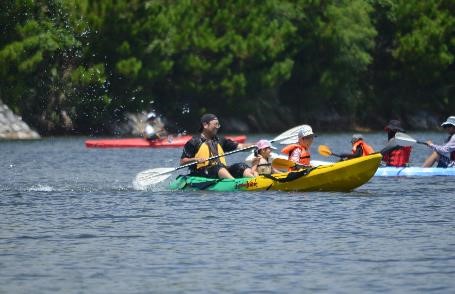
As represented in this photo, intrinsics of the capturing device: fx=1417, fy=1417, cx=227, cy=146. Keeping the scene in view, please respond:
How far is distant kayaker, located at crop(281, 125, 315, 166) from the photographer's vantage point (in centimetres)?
2347

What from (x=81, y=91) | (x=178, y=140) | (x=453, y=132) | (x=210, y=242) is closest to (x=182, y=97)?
(x=81, y=91)

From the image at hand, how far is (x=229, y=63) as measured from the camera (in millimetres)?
61562

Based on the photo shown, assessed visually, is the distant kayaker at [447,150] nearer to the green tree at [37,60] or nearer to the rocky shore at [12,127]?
the green tree at [37,60]

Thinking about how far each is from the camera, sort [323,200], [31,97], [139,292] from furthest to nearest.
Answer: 1. [31,97]
2. [323,200]
3. [139,292]

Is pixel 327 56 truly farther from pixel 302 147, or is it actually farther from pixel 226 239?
pixel 226 239

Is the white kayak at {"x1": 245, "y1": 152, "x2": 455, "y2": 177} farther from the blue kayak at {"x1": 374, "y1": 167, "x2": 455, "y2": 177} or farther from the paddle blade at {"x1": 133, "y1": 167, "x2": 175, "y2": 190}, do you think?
the paddle blade at {"x1": 133, "y1": 167, "x2": 175, "y2": 190}

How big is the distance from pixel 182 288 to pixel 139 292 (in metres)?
0.45

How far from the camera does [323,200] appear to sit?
2181 centimetres

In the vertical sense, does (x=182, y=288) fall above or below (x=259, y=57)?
below

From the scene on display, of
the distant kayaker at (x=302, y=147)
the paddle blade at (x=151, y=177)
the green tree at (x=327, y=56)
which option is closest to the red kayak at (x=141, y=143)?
the paddle blade at (x=151, y=177)

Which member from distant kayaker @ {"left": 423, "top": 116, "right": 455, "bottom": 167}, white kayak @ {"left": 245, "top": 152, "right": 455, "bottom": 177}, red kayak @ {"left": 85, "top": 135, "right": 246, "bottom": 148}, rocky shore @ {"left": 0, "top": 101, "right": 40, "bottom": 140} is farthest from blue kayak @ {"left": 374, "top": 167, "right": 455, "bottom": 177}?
rocky shore @ {"left": 0, "top": 101, "right": 40, "bottom": 140}

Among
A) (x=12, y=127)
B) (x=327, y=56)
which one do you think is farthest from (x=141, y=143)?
(x=327, y=56)

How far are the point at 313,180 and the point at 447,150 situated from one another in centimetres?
591

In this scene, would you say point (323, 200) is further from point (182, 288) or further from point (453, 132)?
point (182, 288)
